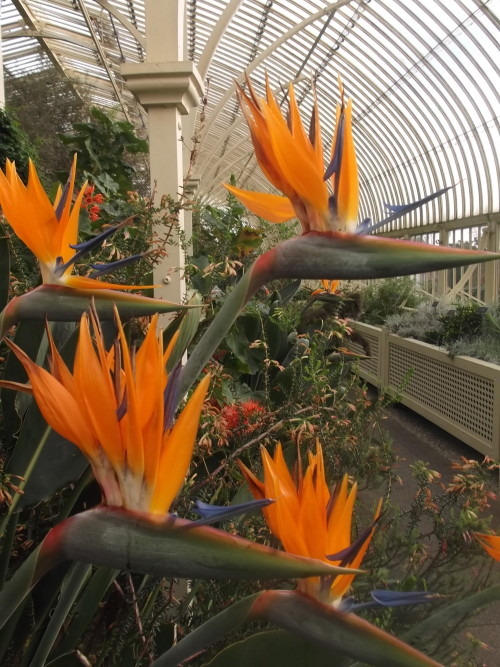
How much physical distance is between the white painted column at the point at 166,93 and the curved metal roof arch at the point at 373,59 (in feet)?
24.4

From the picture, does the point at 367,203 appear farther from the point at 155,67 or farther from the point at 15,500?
the point at 15,500

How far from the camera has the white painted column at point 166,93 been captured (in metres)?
1.90

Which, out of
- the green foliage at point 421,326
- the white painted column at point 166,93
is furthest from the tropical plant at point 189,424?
the green foliage at point 421,326

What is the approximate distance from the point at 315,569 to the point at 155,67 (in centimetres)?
189

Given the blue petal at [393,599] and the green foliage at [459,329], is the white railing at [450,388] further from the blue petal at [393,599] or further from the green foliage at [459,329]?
the blue petal at [393,599]

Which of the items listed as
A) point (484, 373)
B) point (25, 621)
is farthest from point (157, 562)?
point (484, 373)

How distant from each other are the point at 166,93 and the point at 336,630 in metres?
1.88

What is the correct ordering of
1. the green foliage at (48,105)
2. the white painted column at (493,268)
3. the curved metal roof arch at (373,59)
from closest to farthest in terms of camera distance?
the green foliage at (48,105)
the curved metal roof arch at (373,59)
the white painted column at (493,268)

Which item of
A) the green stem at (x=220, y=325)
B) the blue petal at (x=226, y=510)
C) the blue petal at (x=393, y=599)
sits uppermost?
the green stem at (x=220, y=325)

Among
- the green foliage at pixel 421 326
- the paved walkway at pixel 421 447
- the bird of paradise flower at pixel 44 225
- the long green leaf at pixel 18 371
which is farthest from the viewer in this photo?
the green foliage at pixel 421 326

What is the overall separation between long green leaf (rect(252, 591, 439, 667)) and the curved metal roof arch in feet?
31.4

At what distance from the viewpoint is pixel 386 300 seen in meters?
8.44

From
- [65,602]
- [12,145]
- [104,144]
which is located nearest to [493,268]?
[104,144]

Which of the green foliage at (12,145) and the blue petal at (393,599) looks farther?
the green foliage at (12,145)
